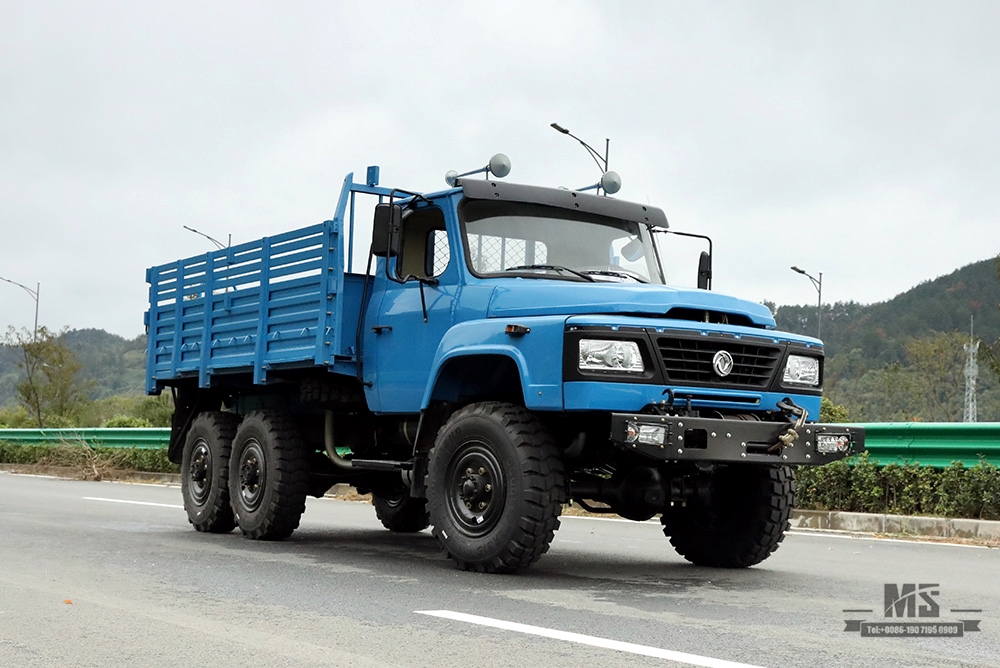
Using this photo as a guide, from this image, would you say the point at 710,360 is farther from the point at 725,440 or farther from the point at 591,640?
the point at 591,640

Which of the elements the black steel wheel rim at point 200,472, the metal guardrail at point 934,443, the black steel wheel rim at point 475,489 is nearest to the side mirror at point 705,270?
the black steel wheel rim at point 475,489

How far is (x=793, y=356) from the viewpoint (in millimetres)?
8922

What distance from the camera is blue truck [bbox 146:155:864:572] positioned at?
814 centimetres

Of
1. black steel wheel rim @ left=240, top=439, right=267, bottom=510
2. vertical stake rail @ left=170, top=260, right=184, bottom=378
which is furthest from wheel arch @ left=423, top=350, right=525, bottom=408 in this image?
vertical stake rail @ left=170, top=260, right=184, bottom=378

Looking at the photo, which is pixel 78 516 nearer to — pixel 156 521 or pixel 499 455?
pixel 156 521

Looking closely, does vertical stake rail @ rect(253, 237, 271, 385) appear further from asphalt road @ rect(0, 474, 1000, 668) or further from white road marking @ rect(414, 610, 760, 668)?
white road marking @ rect(414, 610, 760, 668)

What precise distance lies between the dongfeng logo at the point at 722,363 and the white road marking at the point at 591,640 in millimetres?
2564

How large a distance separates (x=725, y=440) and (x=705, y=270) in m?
3.07

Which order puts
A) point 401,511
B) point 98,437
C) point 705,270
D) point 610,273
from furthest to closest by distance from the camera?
point 98,437
point 401,511
point 705,270
point 610,273

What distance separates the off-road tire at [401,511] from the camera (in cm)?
1267

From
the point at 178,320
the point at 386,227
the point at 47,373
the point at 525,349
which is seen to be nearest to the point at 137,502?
the point at 178,320

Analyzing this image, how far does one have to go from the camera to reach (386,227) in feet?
31.3

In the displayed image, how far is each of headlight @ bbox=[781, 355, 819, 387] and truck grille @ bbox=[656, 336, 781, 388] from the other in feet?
0.65

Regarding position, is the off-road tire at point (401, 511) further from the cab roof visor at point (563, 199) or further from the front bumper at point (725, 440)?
the front bumper at point (725, 440)
